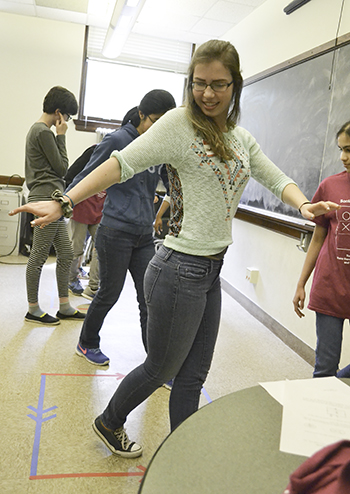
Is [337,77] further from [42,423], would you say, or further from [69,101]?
[42,423]

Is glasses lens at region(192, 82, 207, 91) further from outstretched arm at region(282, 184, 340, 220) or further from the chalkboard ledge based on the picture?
the chalkboard ledge

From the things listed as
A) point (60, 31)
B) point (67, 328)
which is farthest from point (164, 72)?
point (67, 328)

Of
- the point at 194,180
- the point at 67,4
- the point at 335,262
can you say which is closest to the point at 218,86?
the point at 194,180

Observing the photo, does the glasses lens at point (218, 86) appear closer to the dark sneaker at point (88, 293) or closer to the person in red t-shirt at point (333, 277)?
the person in red t-shirt at point (333, 277)

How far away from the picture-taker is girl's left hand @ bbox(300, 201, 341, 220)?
1140 millimetres

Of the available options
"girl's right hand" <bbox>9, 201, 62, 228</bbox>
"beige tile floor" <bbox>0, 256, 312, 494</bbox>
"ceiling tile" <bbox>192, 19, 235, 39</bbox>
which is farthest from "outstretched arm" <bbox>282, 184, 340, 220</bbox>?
"ceiling tile" <bbox>192, 19, 235, 39</bbox>

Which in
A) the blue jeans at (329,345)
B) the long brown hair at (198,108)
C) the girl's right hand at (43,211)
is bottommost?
the blue jeans at (329,345)

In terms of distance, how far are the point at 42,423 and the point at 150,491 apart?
155 centimetres

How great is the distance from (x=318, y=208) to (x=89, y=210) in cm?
278

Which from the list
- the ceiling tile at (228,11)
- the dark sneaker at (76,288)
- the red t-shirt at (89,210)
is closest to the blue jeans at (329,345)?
the red t-shirt at (89,210)

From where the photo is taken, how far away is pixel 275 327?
137 inches

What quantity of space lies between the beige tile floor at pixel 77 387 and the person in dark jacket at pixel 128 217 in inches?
16.5

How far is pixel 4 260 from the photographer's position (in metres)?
4.93

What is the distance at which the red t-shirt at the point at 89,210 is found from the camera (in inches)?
146
